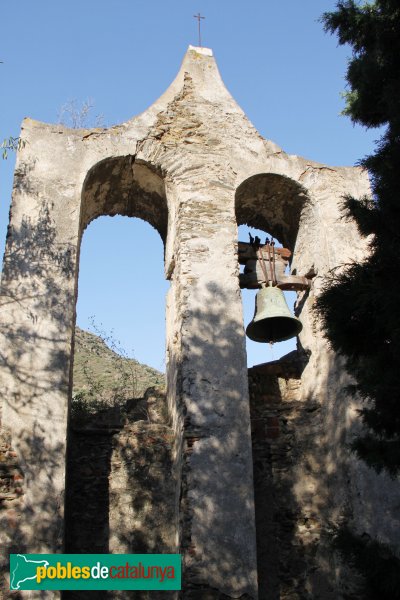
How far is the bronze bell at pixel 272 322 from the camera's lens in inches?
291

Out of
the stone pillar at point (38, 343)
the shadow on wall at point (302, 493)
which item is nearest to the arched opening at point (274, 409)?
the shadow on wall at point (302, 493)

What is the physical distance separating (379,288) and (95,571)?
11.7 feet

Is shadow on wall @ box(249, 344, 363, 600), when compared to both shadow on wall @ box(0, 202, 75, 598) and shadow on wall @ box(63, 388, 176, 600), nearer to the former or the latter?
shadow on wall @ box(63, 388, 176, 600)

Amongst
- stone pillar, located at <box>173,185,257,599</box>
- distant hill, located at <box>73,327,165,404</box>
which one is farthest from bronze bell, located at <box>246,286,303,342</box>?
distant hill, located at <box>73,327,165,404</box>

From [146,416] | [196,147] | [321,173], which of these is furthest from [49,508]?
[321,173]

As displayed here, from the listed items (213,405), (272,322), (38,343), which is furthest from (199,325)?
(38,343)

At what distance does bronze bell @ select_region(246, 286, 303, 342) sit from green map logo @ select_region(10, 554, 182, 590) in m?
2.69

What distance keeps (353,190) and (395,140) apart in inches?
138

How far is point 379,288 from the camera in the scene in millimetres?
4324

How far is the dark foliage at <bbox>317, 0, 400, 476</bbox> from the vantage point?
4266 millimetres

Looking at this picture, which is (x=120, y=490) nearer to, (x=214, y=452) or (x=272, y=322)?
(x=214, y=452)

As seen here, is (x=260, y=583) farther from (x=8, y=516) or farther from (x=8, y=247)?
(x=8, y=247)

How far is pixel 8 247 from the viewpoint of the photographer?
268 inches

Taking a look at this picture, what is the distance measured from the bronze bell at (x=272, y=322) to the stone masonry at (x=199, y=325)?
0.90ft
